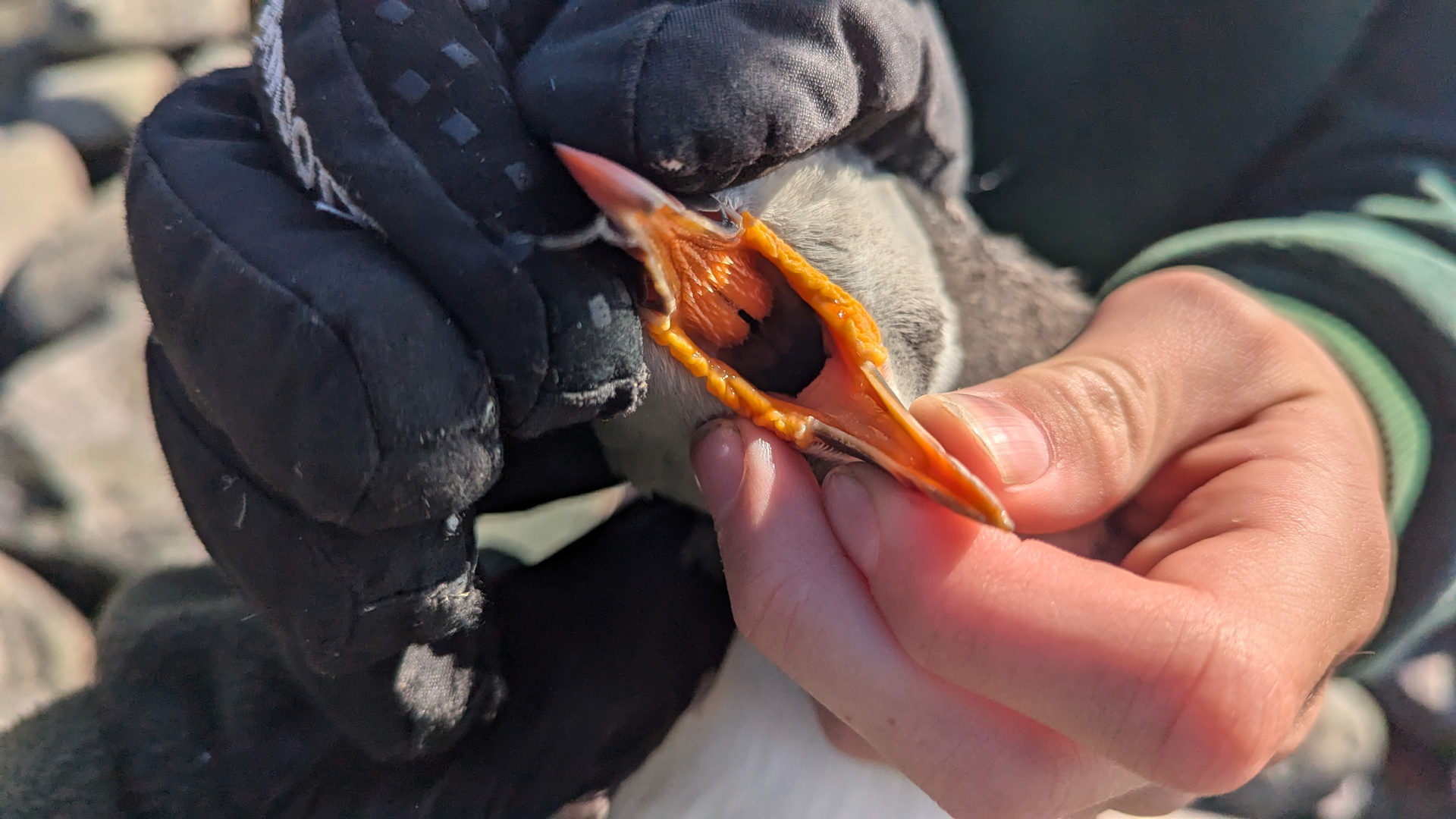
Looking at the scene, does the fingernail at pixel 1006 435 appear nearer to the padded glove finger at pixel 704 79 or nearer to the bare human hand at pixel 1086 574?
the bare human hand at pixel 1086 574

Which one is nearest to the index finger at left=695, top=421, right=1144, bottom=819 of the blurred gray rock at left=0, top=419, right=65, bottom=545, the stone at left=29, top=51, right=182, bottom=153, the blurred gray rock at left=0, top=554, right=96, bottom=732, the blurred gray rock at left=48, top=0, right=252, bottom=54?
the blurred gray rock at left=0, top=554, right=96, bottom=732

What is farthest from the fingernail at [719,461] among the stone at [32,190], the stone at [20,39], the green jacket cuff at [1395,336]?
the stone at [20,39]

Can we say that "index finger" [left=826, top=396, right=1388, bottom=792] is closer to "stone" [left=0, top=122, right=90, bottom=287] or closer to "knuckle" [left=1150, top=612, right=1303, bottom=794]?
"knuckle" [left=1150, top=612, right=1303, bottom=794]

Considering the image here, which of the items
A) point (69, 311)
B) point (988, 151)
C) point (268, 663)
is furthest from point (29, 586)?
point (988, 151)

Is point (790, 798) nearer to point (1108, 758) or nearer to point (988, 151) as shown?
point (1108, 758)

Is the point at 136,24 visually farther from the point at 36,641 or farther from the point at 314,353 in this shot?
the point at 314,353
